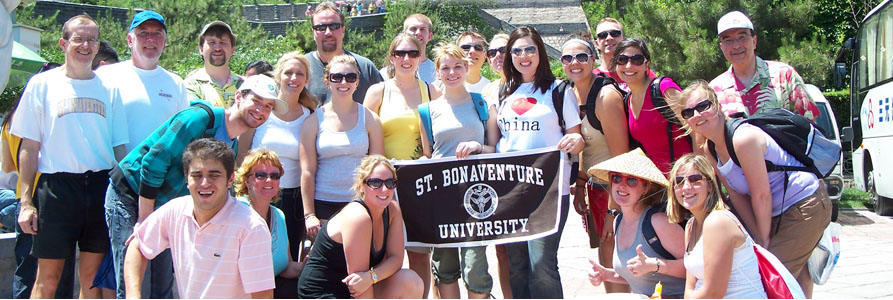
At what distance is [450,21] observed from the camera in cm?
5469

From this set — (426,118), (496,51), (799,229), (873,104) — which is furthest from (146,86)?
(873,104)

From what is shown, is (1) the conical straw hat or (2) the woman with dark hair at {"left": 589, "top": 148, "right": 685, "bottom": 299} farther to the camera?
(1) the conical straw hat

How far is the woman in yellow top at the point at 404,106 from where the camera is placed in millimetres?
5863

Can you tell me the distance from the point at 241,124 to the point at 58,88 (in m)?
1.31

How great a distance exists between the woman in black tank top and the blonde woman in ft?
2.24

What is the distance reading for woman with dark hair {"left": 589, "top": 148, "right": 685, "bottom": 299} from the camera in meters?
4.53

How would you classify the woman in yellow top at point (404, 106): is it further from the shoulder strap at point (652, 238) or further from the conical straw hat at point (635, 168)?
the shoulder strap at point (652, 238)

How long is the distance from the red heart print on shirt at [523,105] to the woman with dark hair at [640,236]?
76cm

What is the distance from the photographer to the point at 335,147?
5.64 m

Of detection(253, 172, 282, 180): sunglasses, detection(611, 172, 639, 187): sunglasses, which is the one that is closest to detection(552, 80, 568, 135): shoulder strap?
detection(611, 172, 639, 187): sunglasses

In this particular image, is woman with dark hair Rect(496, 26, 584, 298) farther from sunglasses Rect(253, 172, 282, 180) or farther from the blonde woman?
sunglasses Rect(253, 172, 282, 180)

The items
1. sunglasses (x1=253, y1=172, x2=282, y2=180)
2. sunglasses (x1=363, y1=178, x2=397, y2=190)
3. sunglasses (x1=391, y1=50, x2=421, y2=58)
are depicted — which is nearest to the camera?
sunglasses (x1=363, y1=178, x2=397, y2=190)

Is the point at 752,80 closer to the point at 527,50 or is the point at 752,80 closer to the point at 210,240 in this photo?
the point at 527,50

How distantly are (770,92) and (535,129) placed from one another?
1.55 m
